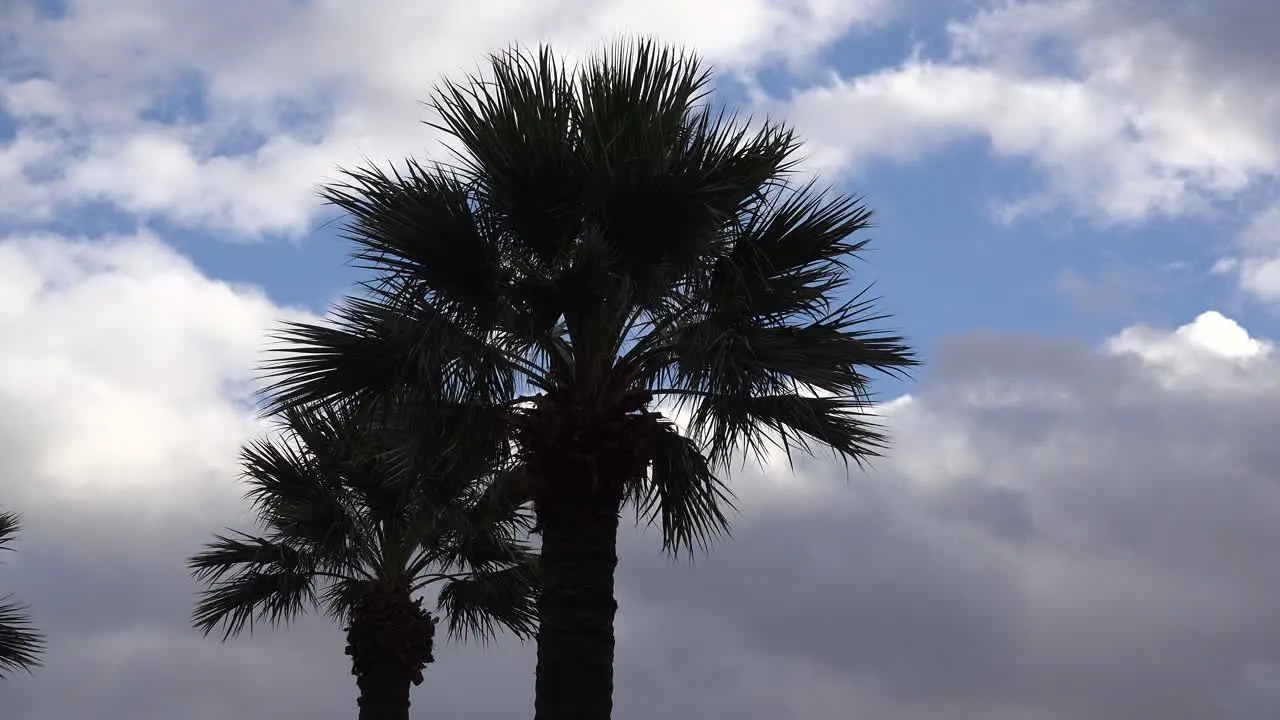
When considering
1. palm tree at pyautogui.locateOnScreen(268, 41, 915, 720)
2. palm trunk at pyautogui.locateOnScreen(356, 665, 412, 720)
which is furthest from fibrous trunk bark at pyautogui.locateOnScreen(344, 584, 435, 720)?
palm tree at pyautogui.locateOnScreen(268, 41, 915, 720)

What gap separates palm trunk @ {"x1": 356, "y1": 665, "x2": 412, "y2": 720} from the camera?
1950cm

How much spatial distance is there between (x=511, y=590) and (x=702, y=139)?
9.81 meters

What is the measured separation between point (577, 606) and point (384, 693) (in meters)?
8.97

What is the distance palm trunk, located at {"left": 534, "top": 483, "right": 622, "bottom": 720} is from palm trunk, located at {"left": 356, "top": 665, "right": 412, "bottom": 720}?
8.37 metres

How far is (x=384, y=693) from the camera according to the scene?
19.6 meters

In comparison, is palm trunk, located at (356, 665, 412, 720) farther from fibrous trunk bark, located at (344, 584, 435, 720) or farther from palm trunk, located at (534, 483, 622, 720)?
palm trunk, located at (534, 483, 622, 720)

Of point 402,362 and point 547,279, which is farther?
point 402,362

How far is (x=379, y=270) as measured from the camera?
12.2 m

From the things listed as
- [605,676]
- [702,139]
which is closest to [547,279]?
[702,139]

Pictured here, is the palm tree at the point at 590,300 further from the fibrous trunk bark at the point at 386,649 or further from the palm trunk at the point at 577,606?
the fibrous trunk bark at the point at 386,649

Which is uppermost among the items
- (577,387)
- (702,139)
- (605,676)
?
(702,139)

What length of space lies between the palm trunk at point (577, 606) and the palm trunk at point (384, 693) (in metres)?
8.37

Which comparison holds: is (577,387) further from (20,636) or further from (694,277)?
(20,636)

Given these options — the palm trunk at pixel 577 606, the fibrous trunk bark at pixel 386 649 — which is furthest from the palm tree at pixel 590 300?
the fibrous trunk bark at pixel 386 649
